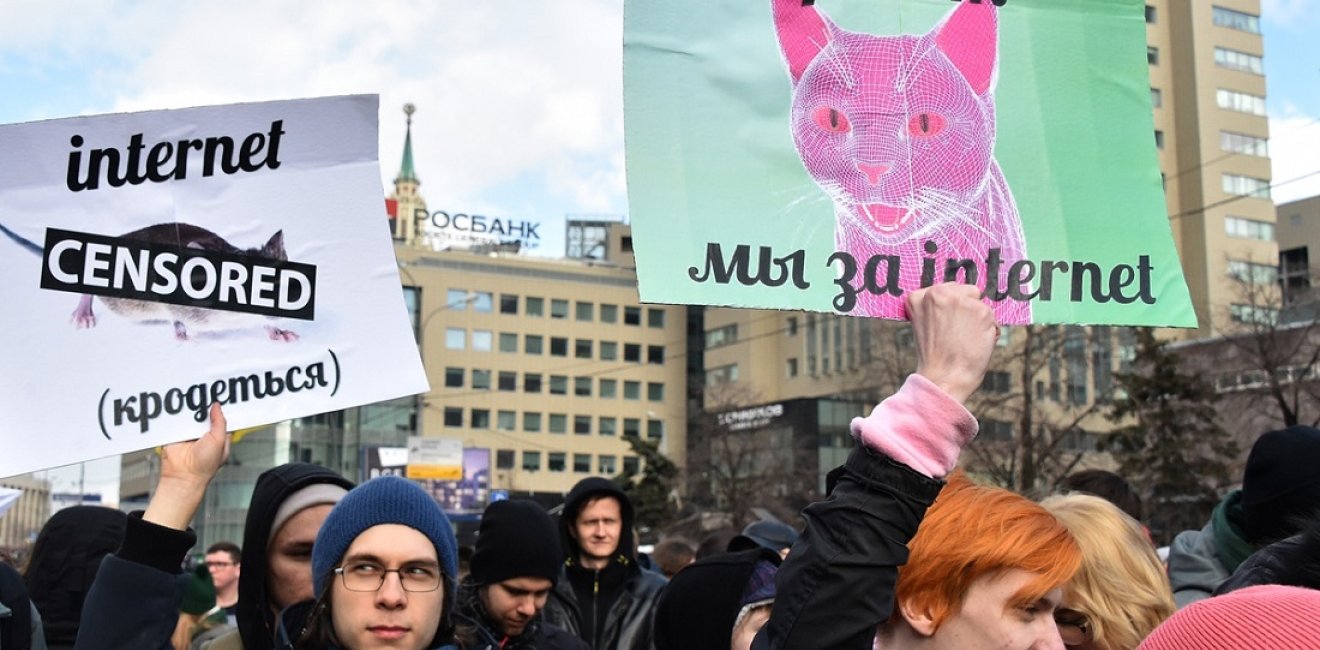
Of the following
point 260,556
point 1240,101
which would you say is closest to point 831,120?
point 260,556

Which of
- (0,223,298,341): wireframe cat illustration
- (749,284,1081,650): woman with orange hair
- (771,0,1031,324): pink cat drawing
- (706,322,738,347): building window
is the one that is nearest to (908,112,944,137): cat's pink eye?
(771,0,1031,324): pink cat drawing

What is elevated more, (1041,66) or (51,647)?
(1041,66)

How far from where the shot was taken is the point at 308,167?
3.80 meters

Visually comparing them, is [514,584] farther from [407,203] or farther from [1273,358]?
[407,203]

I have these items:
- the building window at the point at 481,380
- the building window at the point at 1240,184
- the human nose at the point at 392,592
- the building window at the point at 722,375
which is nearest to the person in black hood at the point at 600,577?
the human nose at the point at 392,592

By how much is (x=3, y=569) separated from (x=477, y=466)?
214 ft

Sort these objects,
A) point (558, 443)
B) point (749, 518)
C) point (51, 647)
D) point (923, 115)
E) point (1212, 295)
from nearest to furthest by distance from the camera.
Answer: point (923, 115) < point (51, 647) < point (749, 518) < point (1212, 295) < point (558, 443)

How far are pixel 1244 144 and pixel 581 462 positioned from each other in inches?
1833

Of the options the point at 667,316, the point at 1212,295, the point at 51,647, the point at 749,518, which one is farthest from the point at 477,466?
the point at 51,647

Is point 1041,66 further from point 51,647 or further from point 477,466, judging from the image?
point 477,466

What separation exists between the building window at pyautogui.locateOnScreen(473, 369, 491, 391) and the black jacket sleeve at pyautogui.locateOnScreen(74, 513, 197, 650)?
90274 mm

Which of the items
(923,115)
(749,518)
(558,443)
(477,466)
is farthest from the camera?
(558,443)

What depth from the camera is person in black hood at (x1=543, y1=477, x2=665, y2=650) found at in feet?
20.5

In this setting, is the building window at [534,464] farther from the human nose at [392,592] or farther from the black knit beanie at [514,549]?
the human nose at [392,592]
